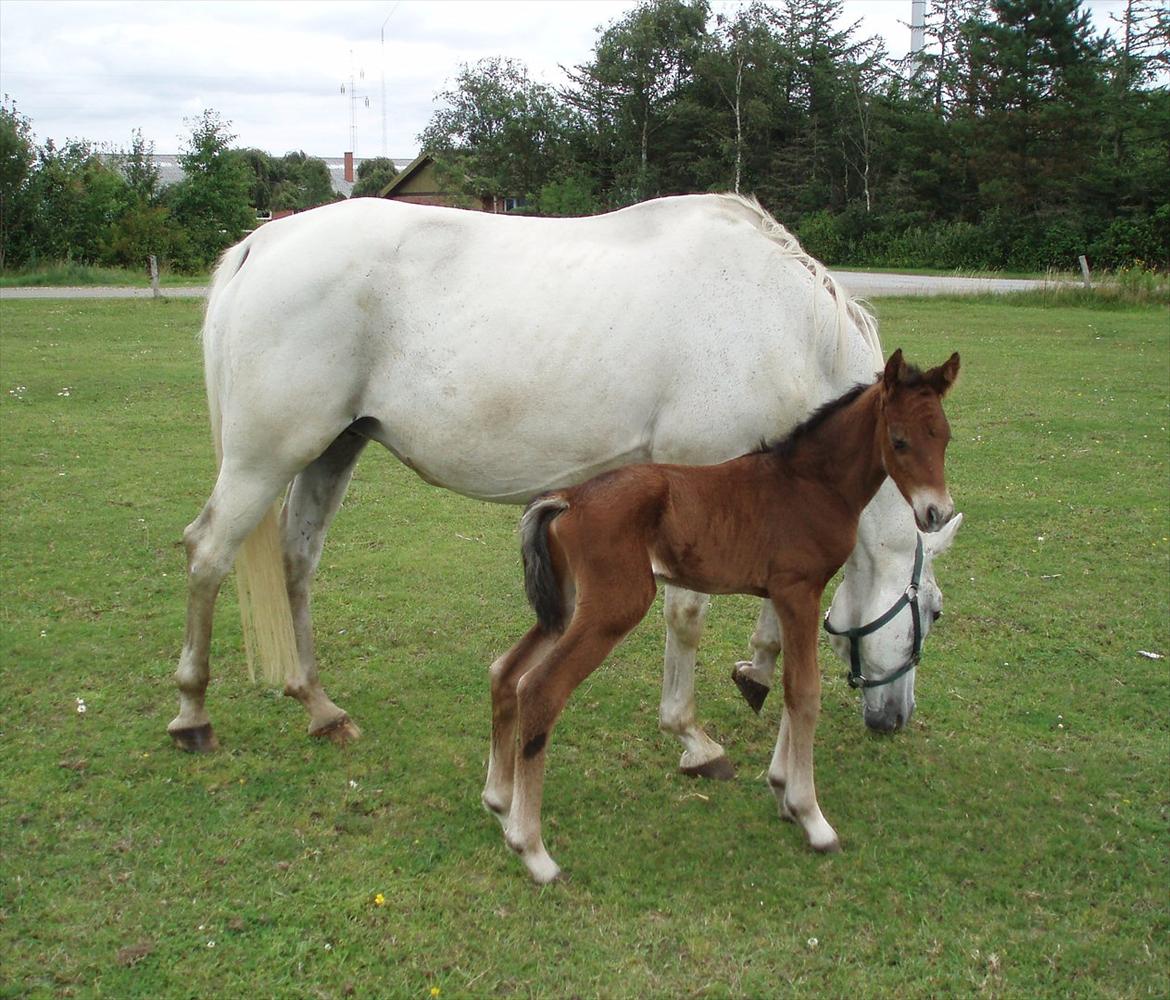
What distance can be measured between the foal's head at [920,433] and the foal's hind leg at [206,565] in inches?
94.2

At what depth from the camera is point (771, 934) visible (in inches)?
121

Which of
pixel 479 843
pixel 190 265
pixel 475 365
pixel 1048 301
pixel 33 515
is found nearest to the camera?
pixel 479 843

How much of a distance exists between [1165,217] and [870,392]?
110 feet

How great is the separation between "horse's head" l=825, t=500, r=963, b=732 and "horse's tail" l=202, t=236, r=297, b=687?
228 cm

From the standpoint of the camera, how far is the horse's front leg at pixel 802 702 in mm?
3410

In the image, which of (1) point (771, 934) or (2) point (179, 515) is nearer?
(1) point (771, 934)

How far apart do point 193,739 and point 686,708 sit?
202 cm

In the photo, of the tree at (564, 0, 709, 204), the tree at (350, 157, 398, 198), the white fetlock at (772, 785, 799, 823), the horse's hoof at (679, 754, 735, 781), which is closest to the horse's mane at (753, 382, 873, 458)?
the white fetlock at (772, 785, 799, 823)

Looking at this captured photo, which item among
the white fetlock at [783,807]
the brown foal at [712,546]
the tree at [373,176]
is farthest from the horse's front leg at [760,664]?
the tree at [373,176]

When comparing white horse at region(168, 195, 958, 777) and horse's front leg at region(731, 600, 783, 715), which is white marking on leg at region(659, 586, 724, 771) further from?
horse's front leg at region(731, 600, 783, 715)

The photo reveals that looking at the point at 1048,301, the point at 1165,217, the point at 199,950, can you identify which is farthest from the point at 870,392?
the point at 1165,217

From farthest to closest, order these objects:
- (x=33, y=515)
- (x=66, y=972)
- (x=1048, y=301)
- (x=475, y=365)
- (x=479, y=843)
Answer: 1. (x=1048, y=301)
2. (x=33, y=515)
3. (x=475, y=365)
4. (x=479, y=843)
5. (x=66, y=972)

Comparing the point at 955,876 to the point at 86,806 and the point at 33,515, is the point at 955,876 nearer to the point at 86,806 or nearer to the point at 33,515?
the point at 86,806

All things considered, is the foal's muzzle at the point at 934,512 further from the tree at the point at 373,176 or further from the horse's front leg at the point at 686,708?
the tree at the point at 373,176
